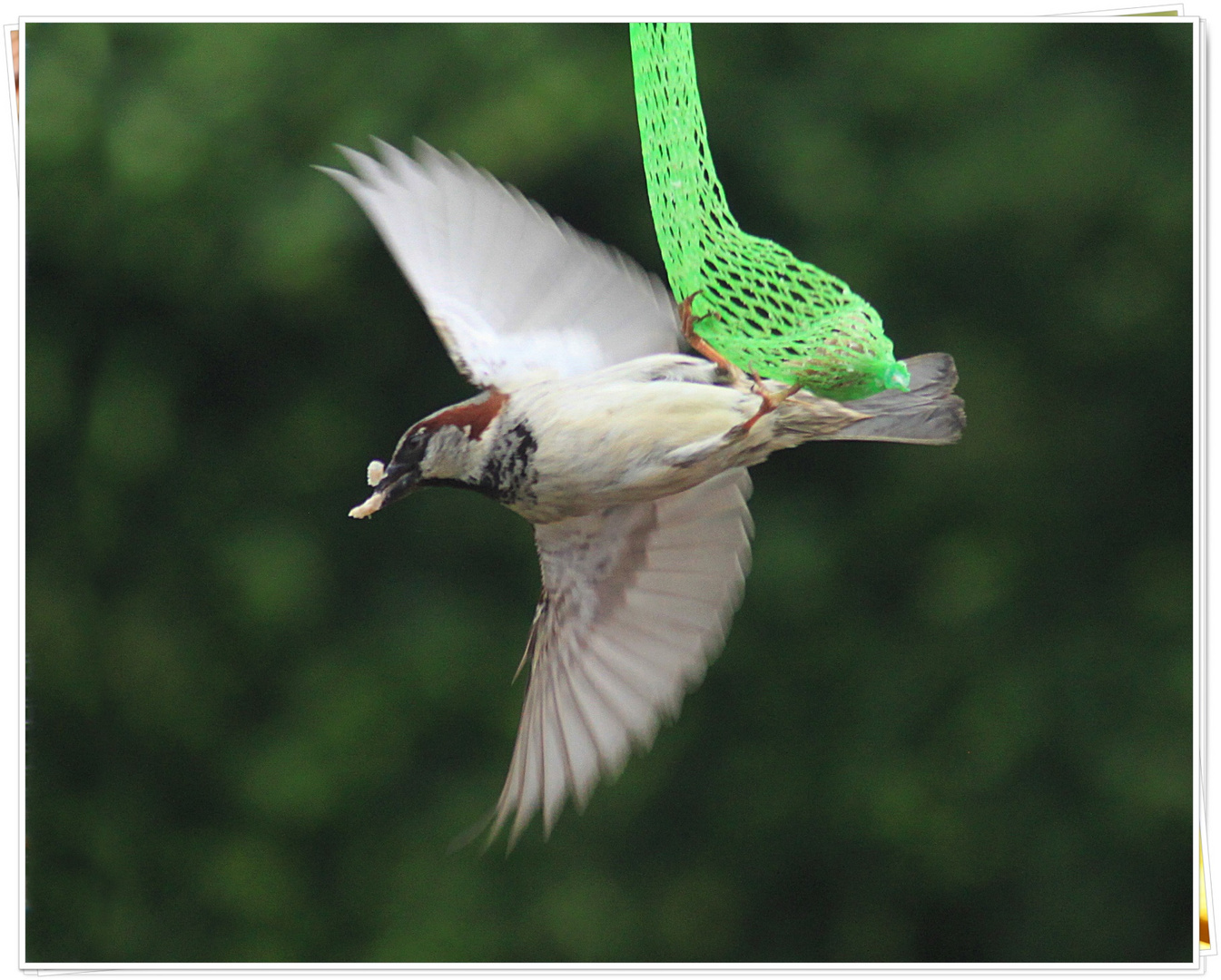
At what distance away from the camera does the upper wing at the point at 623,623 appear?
987 millimetres

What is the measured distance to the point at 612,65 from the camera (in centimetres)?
110

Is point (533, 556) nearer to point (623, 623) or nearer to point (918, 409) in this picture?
point (623, 623)

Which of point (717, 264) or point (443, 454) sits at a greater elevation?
point (717, 264)

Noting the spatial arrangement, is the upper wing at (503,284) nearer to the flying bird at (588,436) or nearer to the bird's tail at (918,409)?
the flying bird at (588,436)

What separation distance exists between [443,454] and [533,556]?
0.29m

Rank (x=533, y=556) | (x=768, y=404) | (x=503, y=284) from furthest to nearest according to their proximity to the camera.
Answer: (x=533, y=556) → (x=503, y=284) → (x=768, y=404)

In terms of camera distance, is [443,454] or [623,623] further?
[623,623]

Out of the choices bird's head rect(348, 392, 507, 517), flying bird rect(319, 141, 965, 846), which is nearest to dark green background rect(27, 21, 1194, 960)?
flying bird rect(319, 141, 965, 846)

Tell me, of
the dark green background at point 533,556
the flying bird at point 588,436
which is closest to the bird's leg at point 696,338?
the flying bird at point 588,436

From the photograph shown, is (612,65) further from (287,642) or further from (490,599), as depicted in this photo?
(287,642)

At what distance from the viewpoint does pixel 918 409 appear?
965mm

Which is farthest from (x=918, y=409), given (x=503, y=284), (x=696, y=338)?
(x=503, y=284)

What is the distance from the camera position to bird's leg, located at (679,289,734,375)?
0.88 m
